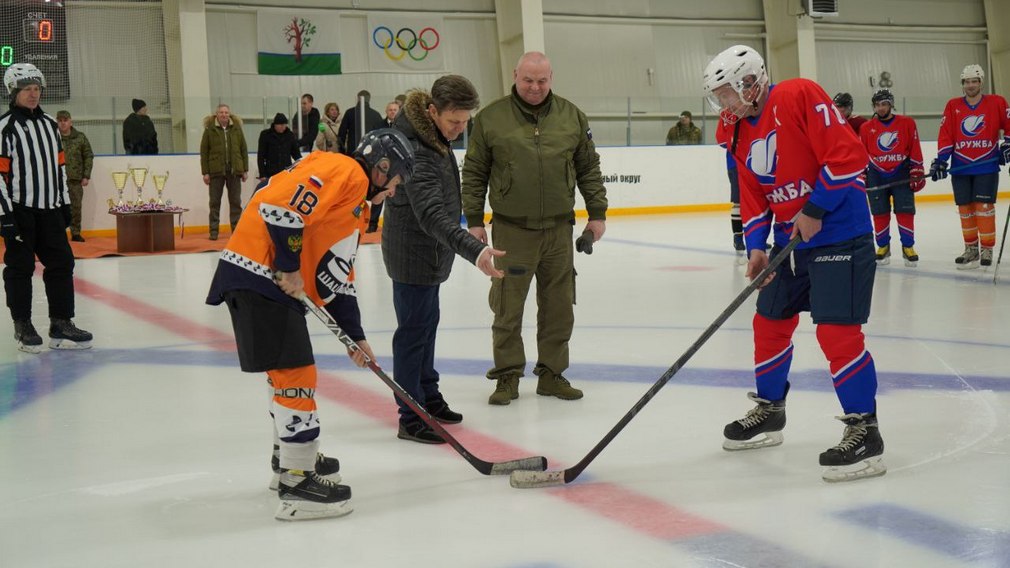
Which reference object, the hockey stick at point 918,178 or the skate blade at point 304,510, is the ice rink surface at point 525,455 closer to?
the skate blade at point 304,510

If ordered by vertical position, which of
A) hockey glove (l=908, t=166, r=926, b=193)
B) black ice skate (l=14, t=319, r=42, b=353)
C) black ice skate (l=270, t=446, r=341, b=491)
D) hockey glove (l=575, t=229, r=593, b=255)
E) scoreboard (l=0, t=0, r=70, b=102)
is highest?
scoreboard (l=0, t=0, r=70, b=102)

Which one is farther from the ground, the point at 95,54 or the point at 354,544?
the point at 95,54

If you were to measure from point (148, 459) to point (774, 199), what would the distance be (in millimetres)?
2162

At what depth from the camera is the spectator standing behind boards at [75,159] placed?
11164 mm

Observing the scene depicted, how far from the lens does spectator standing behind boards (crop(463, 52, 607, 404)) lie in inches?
166

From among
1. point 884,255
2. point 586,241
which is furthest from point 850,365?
point 884,255

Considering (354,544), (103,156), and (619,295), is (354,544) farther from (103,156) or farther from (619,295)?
(103,156)

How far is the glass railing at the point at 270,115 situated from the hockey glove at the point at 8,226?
303 inches

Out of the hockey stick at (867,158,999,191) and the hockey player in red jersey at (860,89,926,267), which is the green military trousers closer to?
the hockey stick at (867,158,999,191)

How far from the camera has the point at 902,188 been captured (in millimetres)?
8672

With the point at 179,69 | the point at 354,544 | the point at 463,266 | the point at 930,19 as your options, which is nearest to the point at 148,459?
the point at 354,544

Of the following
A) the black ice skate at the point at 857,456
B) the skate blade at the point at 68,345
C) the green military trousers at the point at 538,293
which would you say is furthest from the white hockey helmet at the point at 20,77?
the black ice skate at the point at 857,456

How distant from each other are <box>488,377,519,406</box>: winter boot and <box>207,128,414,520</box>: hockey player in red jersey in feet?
4.43

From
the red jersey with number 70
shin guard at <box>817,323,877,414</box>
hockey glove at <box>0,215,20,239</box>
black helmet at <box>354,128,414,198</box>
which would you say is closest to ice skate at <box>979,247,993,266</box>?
the red jersey with number 70
